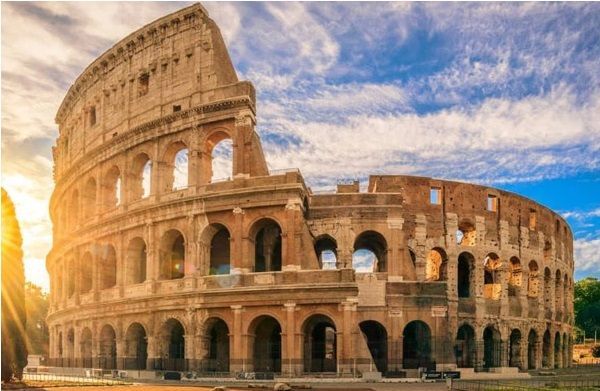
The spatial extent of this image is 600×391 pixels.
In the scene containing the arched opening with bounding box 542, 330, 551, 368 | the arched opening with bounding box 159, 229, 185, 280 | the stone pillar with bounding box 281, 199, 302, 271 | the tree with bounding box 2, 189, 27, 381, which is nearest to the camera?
the tree with bounding box 2, 189, 27, 381

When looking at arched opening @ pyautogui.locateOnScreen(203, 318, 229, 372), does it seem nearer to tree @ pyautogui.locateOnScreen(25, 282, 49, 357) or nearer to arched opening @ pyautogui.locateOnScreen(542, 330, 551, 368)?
arched opening @ pyautogui.locateOnScreen(542, 330, 551, 368)

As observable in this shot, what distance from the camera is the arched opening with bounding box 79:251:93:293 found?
1462 inches

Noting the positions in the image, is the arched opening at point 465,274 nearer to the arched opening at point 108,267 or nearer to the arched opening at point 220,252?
the arched opening at point 220,252

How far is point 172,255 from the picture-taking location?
32.9 m

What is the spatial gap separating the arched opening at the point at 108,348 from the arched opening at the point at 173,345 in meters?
3.98

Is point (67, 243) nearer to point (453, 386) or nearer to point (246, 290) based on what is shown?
point (246, 290)

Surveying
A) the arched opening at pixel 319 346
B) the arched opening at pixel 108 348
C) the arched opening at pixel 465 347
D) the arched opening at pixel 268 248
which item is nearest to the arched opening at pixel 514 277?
the arched opening at pixel 465 347

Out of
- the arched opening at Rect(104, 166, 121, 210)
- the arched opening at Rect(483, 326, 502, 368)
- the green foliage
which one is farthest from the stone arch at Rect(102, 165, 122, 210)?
the green foliage

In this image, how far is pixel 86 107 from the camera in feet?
130

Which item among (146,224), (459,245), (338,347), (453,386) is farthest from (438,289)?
(146,224)


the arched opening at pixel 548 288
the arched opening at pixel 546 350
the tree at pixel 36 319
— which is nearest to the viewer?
the arched opening at pixel 546 350

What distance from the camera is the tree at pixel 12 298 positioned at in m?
23.1

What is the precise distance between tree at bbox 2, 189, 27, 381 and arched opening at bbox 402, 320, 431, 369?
19031 mm

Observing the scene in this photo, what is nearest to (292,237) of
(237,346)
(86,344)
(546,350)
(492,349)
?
(237,346)
